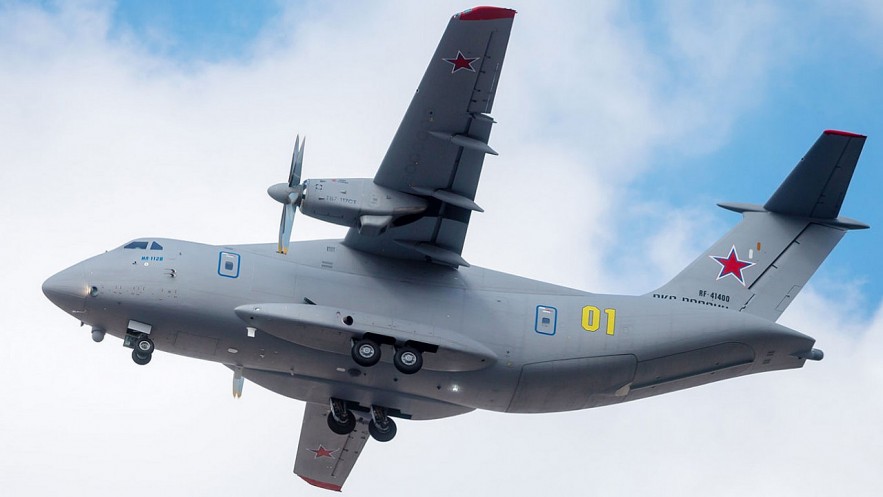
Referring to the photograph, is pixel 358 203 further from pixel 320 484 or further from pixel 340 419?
pixel 320 484

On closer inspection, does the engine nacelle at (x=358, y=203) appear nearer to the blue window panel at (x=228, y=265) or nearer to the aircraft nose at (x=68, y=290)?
the blue window panel at (x=228, y=265)

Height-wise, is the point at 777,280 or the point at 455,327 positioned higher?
the point at 777,280

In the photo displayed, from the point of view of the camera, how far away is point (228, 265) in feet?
70.8

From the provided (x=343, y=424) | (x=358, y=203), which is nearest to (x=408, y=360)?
(x=358, y=203)

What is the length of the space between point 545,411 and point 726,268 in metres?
4.53

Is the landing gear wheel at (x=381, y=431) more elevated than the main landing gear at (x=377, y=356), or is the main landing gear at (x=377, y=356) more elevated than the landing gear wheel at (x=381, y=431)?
the main landing gear at (x=377, y=356)

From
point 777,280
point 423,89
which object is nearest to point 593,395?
point 777,280

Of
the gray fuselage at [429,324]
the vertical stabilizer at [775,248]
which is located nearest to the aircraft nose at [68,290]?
the gray fuselage at [429,324]

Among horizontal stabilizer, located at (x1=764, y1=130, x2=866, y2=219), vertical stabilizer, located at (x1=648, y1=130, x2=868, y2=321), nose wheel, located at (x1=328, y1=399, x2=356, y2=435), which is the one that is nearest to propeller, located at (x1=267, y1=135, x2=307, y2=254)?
nose wheel, located at (x1=328, y1=399, x2=356, y2=435)

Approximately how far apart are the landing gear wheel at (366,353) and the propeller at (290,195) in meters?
2.08

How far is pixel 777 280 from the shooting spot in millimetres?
24359

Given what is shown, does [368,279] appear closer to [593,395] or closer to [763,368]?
[593,395]

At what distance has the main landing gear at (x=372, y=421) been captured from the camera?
2350 cm

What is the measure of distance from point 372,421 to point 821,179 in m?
9.48
